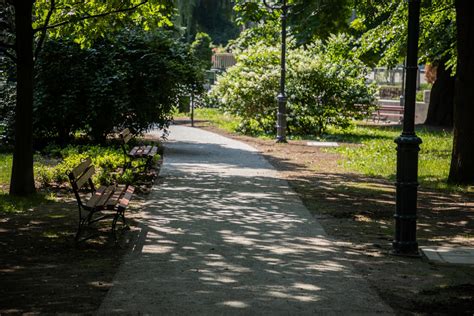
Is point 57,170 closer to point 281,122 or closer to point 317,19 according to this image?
point 317,19

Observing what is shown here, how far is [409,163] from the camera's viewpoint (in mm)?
8609

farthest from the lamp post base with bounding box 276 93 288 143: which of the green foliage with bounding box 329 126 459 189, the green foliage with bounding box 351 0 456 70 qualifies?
the green foliage with bounding box 351 0 456 70

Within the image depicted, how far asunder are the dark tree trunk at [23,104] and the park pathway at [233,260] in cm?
192

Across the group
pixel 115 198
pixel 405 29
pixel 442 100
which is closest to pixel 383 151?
pixel 405 29

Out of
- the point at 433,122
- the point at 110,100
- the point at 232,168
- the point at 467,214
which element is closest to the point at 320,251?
the point at 467,214

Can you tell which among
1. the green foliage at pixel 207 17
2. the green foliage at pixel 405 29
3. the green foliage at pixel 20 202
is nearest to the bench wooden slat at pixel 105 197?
the green foliage at pixel 20 202

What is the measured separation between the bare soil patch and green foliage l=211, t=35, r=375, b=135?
726 cm

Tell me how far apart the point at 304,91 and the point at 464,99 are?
1213 centimetres

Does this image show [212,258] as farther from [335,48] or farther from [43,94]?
[335,48]

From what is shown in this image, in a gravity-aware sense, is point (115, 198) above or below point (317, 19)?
below

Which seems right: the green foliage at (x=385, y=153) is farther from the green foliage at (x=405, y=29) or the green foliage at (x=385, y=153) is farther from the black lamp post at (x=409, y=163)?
the black lamp post at (x=409, y=163)

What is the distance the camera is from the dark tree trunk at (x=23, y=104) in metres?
12.1

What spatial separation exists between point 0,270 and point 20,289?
0.86 metres

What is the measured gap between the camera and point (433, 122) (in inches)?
1288
